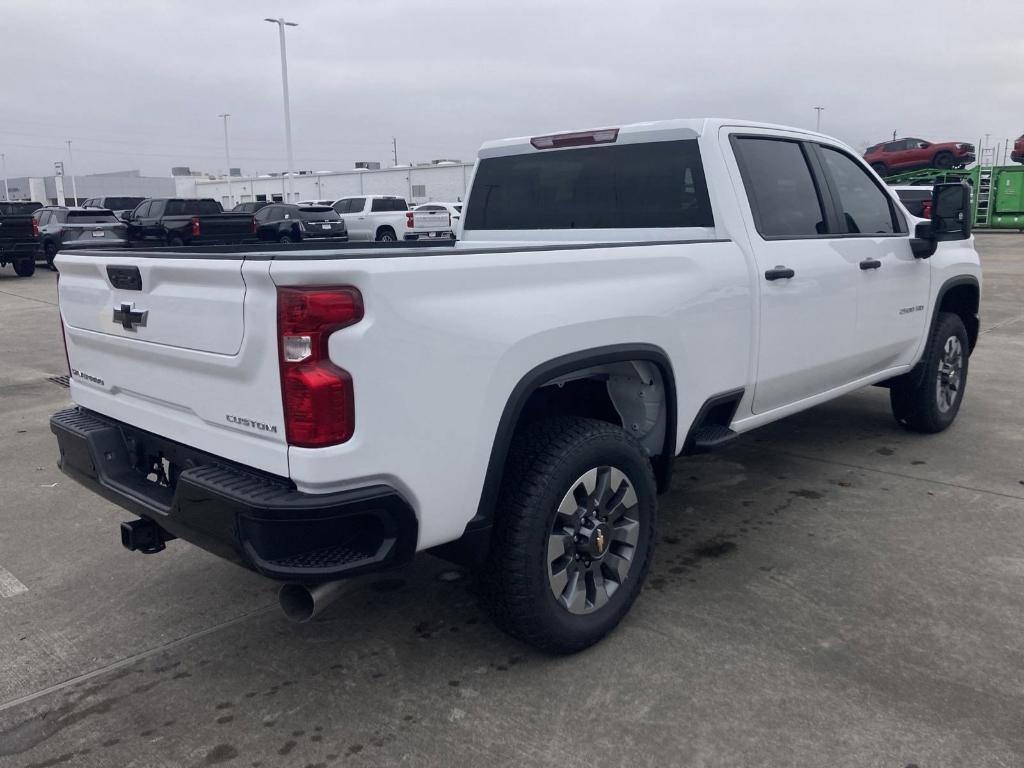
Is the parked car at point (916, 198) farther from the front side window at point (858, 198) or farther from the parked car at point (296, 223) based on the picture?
the parked car at point (296, 223)

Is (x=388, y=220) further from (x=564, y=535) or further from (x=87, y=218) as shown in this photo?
(x=564, y=535)

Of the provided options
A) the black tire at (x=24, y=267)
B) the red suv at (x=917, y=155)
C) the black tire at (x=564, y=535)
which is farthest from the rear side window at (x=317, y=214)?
the black tire at (x=564, y=535)

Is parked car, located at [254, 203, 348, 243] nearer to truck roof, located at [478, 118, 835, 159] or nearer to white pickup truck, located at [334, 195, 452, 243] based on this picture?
white pickup truck, located at [334, 195, 452, 243]

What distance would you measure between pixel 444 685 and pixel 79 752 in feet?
3.76

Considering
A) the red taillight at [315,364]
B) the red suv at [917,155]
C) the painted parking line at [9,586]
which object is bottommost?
the painted parking line at [9,586]

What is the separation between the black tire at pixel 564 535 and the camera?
286cm

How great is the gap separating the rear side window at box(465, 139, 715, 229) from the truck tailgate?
7.18 feet

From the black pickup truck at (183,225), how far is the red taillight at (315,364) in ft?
65.1

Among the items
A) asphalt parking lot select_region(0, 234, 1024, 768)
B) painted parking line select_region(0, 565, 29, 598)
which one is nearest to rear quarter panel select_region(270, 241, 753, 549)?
asphalt parking lot select_region(0, 234, 1024, 768)

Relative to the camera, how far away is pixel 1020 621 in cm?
332

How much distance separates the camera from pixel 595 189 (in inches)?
170

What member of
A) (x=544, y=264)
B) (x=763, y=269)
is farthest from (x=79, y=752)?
(x=763, y=269)

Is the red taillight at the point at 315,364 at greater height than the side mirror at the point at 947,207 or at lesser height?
lesser

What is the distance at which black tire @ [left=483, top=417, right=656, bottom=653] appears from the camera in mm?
2863
